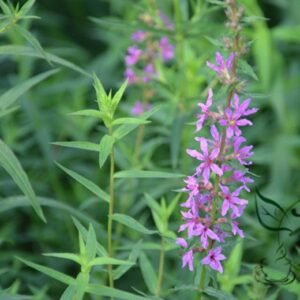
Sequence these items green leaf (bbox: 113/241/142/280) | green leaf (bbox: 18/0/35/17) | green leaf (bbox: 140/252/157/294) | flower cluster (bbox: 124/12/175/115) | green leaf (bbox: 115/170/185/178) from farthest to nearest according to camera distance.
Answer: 1. flower cluster (bbox: 124/12/175/115)
2. green leaf (bbox: 140/252/157/294)
3. green leaf (bbox: 18/0/35/17)
4. green leaf (bbox: 113/241/142/280)
5. green leaf (bbox: 115/170/185/178)

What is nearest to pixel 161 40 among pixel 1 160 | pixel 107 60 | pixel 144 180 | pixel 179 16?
pixel 179 16

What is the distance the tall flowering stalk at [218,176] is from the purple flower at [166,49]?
2.02 meters

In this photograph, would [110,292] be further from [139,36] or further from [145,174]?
[139,36]

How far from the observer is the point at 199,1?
4.57m

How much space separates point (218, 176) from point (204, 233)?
0.69 feet

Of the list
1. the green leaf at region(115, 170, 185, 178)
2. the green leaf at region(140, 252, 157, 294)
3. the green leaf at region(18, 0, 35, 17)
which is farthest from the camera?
the green leaf at region(140, 252, 157, 294)

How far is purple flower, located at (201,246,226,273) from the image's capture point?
2816 millimetres

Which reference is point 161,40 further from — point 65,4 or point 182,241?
point 65,4

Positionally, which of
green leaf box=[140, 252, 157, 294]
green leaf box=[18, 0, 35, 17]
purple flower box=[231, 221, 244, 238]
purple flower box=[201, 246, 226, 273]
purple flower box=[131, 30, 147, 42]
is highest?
green leaf box=[18, 0, 35, 17]

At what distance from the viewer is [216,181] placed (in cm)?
284

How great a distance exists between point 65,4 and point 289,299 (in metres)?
3.97

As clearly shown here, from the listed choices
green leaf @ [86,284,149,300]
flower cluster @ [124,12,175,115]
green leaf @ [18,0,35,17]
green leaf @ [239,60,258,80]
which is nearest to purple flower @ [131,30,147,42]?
flower cluster @ [124,12,175,115]

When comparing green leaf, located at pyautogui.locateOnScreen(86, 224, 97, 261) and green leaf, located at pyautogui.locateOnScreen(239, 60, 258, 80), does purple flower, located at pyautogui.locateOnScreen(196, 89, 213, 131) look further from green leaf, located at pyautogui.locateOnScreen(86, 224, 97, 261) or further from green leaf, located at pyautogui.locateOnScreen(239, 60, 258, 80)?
green leaf, located at pyautogui.locateOnScreen(86, 224, 97, 261)

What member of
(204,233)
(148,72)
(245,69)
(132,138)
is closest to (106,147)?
(204,233)
